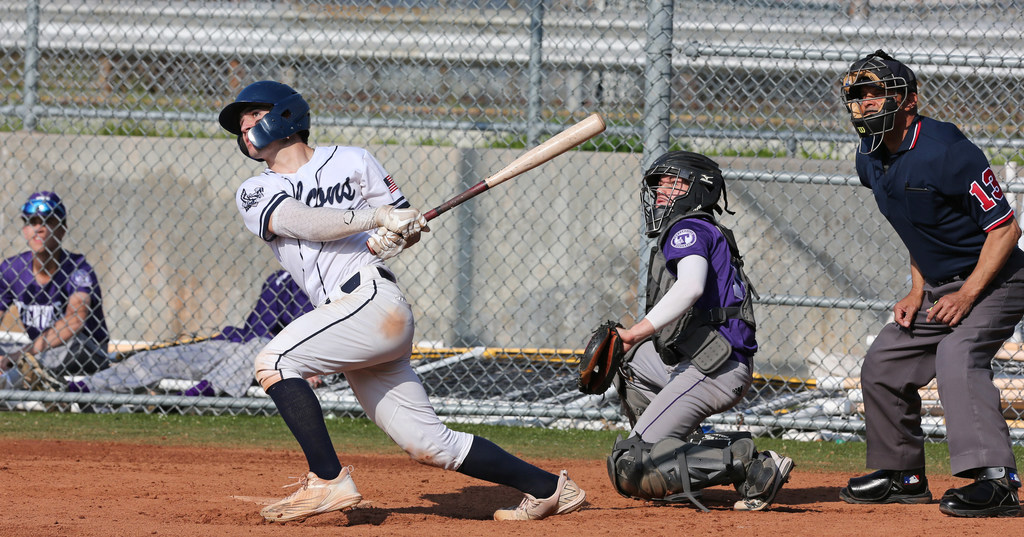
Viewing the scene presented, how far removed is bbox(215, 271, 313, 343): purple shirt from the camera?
668 cm

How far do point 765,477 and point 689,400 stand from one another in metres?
0.38

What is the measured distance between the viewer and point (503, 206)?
24.7 feet

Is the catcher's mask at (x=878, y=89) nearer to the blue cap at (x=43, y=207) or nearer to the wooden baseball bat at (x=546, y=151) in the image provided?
the wooden baseball bat at (x=546, y=151)

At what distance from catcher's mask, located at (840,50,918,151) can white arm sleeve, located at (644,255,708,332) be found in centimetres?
87

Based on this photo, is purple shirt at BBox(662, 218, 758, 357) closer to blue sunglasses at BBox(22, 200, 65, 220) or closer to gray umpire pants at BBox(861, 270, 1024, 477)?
gray umpire pants at BBox(861, 270, 1024, 477)

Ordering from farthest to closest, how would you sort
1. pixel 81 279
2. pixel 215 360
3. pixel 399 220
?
1. pixel 81 279
2. pixel 215 360
3. pixel 399 220

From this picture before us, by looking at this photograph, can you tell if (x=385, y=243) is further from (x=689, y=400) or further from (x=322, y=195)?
(x=689, y=400)

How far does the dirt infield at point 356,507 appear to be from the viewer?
3.38 meters

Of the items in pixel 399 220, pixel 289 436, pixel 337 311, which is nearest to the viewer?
pixel 399 220

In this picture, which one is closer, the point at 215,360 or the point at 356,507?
the point at 356,507

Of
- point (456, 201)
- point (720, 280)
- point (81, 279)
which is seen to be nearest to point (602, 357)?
point (720, 280)

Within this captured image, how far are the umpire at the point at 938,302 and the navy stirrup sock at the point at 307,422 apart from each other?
2092 mm

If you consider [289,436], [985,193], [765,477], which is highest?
[985,193]

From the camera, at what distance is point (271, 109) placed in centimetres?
364
